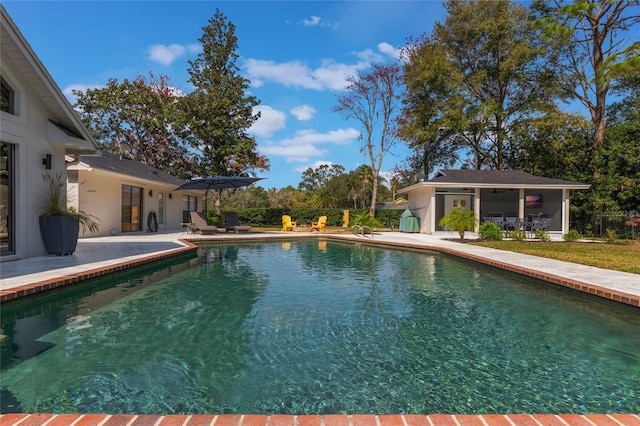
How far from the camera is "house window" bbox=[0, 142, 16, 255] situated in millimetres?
7500

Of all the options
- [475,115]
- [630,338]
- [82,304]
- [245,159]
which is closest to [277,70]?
[245,159]

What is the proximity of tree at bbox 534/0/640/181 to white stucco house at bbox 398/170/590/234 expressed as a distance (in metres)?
3.56

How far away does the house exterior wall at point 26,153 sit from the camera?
7504 mm

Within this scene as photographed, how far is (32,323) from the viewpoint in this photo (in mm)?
4457

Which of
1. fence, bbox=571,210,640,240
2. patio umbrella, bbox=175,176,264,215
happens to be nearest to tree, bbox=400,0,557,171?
fence, bbox=571,210,640,240

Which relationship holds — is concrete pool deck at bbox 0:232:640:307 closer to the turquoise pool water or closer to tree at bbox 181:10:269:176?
the turquoise pool water

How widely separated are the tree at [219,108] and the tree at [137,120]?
3.84 metres

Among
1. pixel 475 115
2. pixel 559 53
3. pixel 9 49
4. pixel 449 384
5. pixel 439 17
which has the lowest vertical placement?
pixel 449 384

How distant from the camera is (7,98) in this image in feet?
24.6

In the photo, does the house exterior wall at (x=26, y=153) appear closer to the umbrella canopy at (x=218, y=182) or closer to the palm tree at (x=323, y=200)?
the umbrella canopy at (x=218, y=182)

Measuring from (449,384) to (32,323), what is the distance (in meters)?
4.95

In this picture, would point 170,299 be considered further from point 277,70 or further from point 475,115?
point 475,115

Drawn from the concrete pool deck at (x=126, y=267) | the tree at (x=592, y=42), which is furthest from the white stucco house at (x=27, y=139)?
the tree at (x=592, y=42)

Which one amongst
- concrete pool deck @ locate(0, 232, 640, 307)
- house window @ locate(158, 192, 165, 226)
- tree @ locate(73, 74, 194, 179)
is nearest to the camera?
concrete pool deck @ locate(0, 232, 640, 307)
